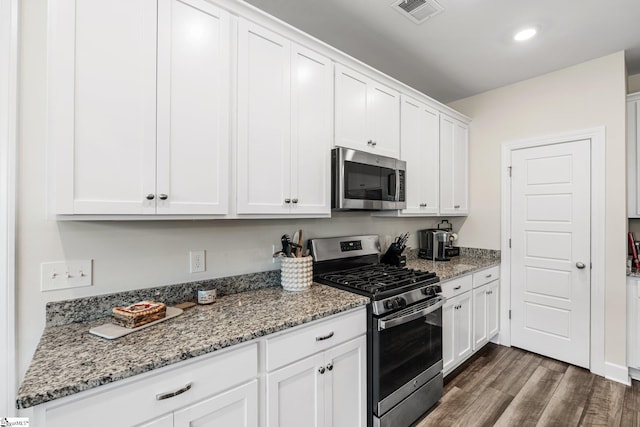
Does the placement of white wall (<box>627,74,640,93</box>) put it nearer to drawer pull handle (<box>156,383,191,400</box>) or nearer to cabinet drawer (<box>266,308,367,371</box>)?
cabinet drawer (<box>266,308,367,371</box>)

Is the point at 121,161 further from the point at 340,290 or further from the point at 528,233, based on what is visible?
the point at 528,233

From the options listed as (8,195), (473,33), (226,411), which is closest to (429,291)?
(226,411)

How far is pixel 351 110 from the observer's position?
6.91 ft

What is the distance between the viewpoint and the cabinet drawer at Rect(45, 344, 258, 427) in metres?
0.88

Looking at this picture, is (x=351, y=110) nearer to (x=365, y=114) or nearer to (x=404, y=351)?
(x=365, y=114)

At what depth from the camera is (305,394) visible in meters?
1.43

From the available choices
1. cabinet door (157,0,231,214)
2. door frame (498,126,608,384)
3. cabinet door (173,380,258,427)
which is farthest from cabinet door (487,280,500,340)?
cabinet door (157,0,231,214)

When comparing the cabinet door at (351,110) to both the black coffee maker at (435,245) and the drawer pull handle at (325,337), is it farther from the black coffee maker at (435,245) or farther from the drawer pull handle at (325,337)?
the black coffee maker at (435,245)

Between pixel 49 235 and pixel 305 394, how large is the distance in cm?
137

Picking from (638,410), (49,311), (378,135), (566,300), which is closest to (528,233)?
(566,300)

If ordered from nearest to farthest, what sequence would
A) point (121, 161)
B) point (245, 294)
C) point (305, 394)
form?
1. point (121, 161)
2. point (305, 394)
3. point (245, 294)

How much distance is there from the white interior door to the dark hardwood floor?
273 millimetres

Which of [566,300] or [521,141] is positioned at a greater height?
[521,141]

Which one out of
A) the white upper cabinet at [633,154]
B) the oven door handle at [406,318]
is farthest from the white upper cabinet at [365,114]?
the white upper cabinet at [633,154]
